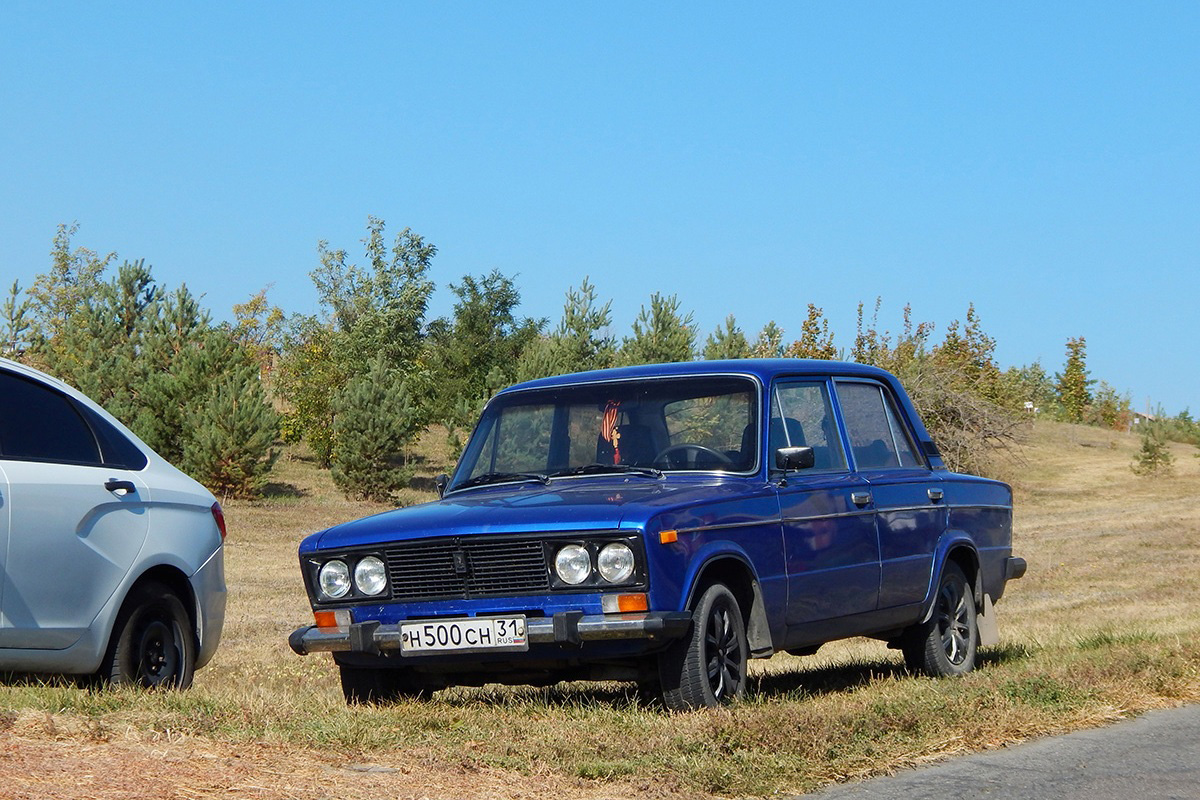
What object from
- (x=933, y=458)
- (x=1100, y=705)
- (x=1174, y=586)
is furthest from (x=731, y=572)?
(x=1174, y=586)

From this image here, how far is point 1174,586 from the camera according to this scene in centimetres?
2028

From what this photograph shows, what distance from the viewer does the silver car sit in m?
6.77

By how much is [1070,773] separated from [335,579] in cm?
351

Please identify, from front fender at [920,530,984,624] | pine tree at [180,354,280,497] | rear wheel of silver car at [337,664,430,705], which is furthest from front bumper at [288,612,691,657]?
pine tree at [180,354,280,497]

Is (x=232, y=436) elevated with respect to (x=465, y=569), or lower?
elevated

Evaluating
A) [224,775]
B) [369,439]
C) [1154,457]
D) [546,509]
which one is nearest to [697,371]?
[546,509]

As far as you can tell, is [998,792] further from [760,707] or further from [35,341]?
[35,341]

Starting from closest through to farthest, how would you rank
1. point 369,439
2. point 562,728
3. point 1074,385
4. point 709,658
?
point 562,728
point 709,658
point 369,439
point 1074,385

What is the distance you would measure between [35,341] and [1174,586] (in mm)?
47177

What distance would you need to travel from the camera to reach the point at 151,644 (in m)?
7.62

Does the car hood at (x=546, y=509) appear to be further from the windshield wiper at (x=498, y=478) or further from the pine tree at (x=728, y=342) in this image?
the pine tree at (x=728, y=342)

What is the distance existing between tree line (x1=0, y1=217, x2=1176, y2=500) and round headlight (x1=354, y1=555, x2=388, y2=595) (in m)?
34.3

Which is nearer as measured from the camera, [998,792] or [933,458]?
[998,792]

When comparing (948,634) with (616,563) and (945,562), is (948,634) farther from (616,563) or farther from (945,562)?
(616,563)
